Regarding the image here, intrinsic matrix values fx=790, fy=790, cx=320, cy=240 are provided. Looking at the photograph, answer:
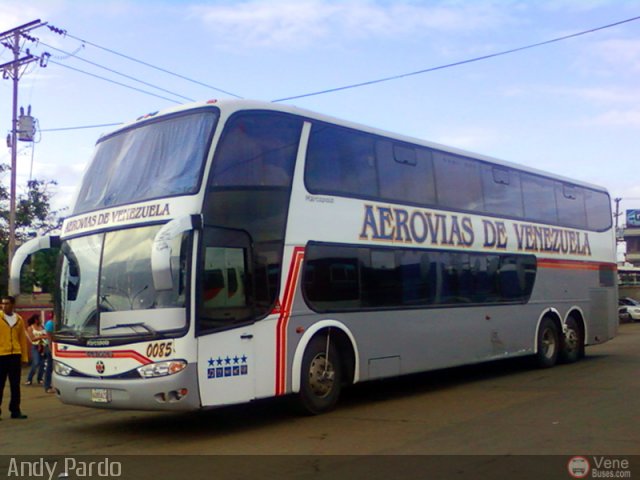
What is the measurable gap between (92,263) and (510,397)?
6.75m

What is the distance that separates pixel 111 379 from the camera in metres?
9.59

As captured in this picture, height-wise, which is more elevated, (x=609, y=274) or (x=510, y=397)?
(x=609, y=274)

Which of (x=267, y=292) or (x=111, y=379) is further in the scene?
(x=267, y=292)

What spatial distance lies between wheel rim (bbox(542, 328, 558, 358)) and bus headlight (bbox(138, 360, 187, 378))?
33.0ft

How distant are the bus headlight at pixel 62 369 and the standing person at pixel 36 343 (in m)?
5.87

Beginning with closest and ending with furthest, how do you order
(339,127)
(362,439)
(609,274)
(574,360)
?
(362,439) → (339,127) → (574,360) → (609,274)

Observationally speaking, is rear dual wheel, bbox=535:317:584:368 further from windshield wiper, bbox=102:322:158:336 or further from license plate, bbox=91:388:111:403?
license plate, bbox=91:388:111:403

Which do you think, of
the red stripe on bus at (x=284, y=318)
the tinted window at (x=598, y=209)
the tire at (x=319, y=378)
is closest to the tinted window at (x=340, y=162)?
the red stripe on bus at (x=284, y=318)

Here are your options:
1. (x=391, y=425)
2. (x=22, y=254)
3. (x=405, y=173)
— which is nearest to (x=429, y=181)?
(x=405, y=173)

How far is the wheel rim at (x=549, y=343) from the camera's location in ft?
55.8

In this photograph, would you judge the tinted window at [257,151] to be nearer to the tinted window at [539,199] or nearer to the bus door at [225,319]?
the bus door at [225,319]

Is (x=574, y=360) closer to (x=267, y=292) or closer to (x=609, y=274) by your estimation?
(x=609, y=274)
